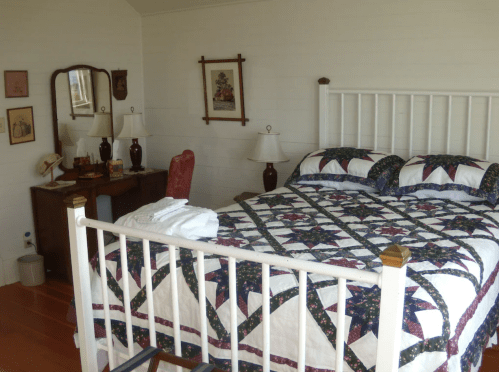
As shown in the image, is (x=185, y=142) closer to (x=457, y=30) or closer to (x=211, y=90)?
(x=211, y=90)

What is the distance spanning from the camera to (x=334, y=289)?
197cm

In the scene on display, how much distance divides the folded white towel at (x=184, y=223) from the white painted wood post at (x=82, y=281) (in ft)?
1.19

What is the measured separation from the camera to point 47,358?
2.93 meters

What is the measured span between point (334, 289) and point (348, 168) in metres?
1.79

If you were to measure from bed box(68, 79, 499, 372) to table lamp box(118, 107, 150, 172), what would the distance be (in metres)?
1.71

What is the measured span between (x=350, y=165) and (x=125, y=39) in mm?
2464

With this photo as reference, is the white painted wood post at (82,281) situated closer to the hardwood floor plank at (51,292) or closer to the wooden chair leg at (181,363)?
the wooden chair leg at (181,363)

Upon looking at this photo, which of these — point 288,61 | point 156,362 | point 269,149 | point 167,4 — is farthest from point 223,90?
→ point 156,362

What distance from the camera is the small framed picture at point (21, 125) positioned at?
12.8 feet

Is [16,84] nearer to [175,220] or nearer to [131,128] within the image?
[131,128]

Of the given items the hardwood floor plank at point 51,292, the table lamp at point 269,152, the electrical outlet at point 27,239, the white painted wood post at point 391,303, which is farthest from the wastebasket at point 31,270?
the white painted wood post at point 391,303

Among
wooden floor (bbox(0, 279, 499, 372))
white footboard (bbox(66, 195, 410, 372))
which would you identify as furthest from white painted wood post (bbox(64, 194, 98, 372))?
wooden floor (bbox(0, 279, 499, 372))

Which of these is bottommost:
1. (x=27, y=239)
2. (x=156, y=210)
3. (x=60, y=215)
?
(x=27, y=239)

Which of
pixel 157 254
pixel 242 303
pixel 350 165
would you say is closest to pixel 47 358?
pixel 157 254
